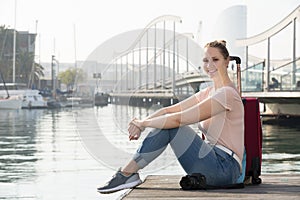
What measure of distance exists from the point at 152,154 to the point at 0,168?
28.9 ft

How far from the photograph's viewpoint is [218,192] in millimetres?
4824

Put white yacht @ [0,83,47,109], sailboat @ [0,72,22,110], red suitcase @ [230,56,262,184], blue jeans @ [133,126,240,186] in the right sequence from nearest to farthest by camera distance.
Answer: blue jeans @ [133,126,240,186] < red suitcase @ [230,56,262,184] < sailboat @ [0,72,22,110] < white yacht @ [0,83,47,109]

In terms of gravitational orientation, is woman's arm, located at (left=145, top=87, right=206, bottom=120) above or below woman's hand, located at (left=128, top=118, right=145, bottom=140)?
above

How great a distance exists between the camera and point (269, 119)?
38594 millimetres

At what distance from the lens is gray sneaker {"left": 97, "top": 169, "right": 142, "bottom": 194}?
4840 mm

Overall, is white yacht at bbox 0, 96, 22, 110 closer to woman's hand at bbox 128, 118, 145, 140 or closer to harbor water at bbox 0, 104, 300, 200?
harbor water at bbox 0, 104, 300, 200

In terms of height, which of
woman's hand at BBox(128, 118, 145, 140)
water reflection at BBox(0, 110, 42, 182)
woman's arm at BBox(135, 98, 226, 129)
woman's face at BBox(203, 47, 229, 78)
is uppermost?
woman's face at BBox(203, 47, 229, 78)

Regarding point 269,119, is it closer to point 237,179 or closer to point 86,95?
point 86,95

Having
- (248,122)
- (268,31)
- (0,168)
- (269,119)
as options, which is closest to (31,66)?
(268,31)

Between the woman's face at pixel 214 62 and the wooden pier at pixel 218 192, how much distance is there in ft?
2.78

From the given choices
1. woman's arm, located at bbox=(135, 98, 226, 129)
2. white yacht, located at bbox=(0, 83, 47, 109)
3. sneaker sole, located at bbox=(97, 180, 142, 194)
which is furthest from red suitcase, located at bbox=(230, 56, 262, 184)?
white yacht, located at bbox=(0, 83, 47, 109)

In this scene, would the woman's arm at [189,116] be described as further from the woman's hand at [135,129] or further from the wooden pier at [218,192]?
the wooden pier at [218,192]

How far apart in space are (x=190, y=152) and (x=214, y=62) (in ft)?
2.14

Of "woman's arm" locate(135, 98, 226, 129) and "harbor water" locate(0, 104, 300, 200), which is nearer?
"woman's arm" locate(135, 98, 226, 129)
